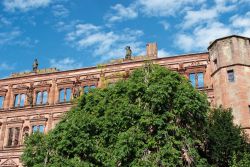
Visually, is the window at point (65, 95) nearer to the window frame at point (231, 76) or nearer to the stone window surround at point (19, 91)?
the stone window surround at point (19, 91)

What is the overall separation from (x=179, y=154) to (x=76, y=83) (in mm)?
19350

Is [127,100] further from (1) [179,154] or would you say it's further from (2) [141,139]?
(1) [179,154]

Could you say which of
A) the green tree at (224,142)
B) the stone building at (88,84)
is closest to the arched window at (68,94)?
the stone building at (88,84)

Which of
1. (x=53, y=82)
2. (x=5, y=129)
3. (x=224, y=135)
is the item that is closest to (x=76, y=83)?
(x=53, y=82)

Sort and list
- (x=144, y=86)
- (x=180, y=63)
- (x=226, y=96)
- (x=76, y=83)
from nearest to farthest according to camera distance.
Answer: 1. (x=144, y=86)
2. (x=226, y=96)
3. (x=180, y=63)
4. (x=76, y=83)

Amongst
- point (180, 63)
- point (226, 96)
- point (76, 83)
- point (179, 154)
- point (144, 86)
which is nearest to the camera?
point (179, 154)

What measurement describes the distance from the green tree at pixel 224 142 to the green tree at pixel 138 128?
95cm

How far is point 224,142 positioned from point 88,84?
693 inches

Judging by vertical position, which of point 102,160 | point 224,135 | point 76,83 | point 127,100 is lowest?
point 102,160

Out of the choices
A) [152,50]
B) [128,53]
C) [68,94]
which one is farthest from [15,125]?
[152,50]

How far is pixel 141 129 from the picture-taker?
2461 cm

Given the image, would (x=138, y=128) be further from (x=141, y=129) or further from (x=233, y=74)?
(x=233, y=74)

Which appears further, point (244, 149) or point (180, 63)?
point (180, 63)

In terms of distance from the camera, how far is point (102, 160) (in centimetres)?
2466
